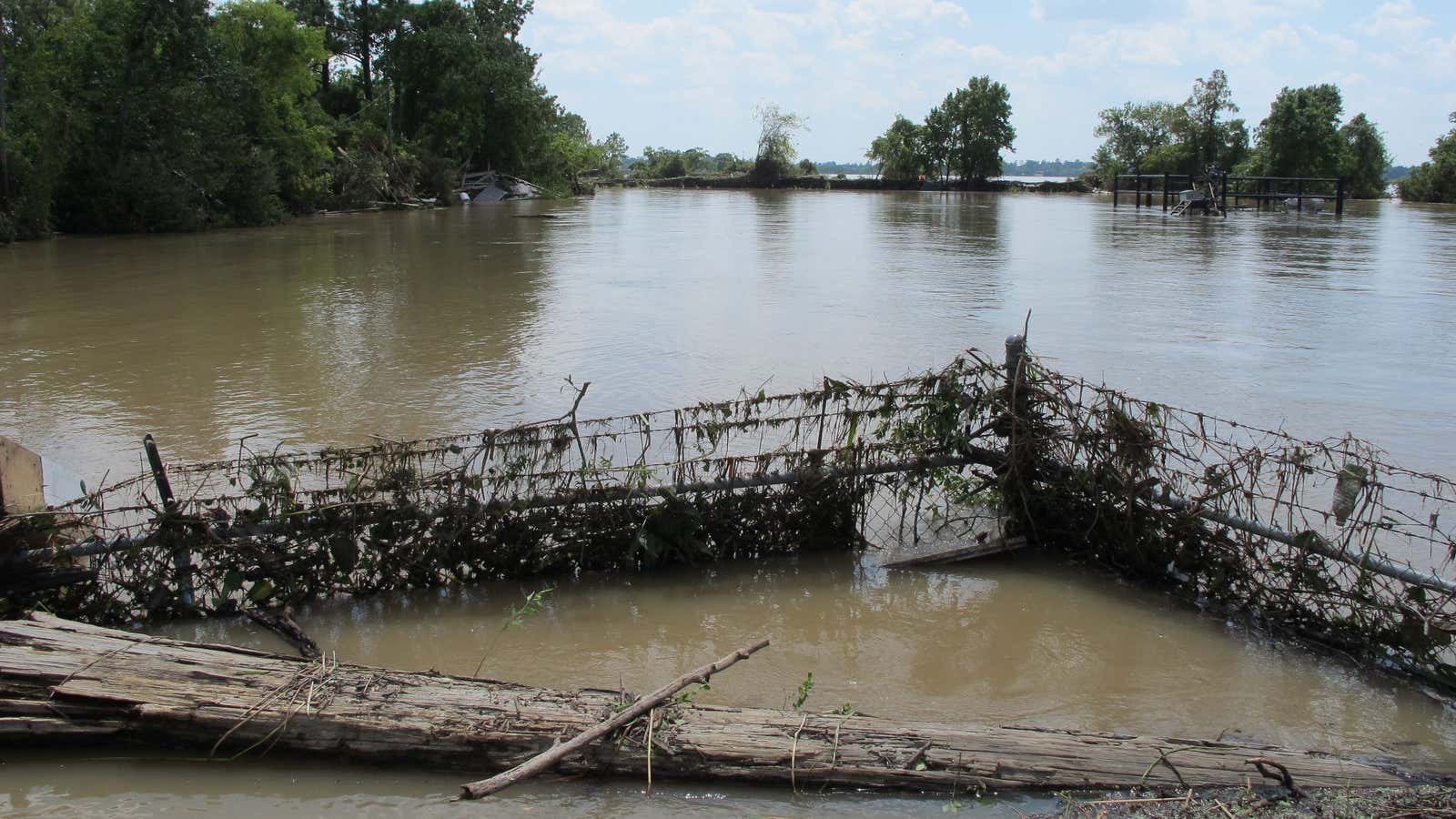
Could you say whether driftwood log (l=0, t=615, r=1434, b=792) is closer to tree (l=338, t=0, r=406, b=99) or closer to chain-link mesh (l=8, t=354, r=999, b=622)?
chain-link mesh (l=8, t=354, r=999, b=622)

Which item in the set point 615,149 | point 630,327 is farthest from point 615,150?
point 630,327

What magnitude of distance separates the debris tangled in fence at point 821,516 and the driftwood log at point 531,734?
1072mm

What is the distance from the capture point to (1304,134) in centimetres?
6025

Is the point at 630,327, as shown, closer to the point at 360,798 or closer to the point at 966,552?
the point at 966,552

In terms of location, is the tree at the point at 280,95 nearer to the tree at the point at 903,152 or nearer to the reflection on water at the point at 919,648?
the reflection on water at the point at 919,648

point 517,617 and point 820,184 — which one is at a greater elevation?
point 820,184

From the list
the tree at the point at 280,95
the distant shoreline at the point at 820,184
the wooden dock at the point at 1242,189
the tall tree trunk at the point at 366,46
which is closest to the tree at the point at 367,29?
the tall tree trunk at the point at 366,46

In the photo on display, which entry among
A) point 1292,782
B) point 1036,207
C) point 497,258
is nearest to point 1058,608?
point 1292,782

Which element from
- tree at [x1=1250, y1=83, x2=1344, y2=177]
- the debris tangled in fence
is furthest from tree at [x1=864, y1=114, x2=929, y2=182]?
the debris tangled in fence

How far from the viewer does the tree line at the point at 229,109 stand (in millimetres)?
24922

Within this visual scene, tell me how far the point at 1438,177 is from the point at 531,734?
65184 mm

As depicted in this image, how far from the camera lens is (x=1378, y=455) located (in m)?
8.39

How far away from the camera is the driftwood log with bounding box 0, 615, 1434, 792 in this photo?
12.4ft

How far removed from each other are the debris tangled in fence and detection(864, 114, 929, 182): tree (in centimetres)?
8339
